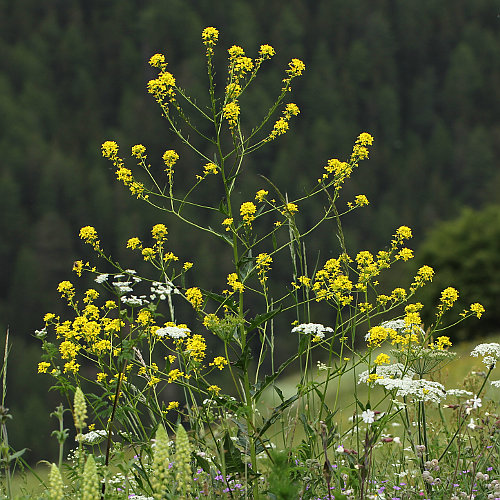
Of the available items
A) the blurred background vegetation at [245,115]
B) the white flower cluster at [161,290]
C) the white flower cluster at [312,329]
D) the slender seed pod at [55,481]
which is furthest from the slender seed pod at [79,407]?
the blurred background vegetation at [245,115]

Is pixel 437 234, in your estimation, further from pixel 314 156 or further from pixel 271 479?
pixel 314 156

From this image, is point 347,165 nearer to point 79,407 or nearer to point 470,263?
point 79,407

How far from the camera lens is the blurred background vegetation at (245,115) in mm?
69812

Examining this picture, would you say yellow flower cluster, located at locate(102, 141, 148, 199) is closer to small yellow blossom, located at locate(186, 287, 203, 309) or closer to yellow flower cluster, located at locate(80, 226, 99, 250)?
yellow flower cluster, located at locate(80, 226, 99, 250)

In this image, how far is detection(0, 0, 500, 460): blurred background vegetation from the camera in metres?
69.8

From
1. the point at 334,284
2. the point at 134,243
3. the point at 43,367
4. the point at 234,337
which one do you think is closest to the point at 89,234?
the point at 134,243

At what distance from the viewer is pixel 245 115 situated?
201 feet

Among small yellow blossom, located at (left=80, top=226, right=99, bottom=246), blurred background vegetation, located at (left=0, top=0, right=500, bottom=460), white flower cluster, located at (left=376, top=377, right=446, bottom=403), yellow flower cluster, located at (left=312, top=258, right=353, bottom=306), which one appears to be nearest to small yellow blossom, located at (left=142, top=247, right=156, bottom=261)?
small yellow blossom, located at (left=80, top=226, right=99, bottom=246)

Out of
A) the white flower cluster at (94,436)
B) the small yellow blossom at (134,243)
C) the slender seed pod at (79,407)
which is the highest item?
the small yellow blossom at (134,243)

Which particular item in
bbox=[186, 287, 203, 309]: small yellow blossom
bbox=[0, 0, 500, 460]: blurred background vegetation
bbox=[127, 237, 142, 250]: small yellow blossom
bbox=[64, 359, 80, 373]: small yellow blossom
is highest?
bbox=[0, 0, 500, 460]: blurred background vegetation

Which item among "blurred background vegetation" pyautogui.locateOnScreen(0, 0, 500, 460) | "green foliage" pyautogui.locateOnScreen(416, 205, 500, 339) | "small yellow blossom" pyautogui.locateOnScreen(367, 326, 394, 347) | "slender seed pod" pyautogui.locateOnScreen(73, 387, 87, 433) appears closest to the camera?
"slender seed pod" pyautogui.locateOnScreen(73, 387, 87, 433)

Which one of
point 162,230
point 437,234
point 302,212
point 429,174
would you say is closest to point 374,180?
point 429,174

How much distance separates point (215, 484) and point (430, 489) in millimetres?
868

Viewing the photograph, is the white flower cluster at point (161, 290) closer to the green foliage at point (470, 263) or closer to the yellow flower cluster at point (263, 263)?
the yellow flower cluster at point (263, 263)
